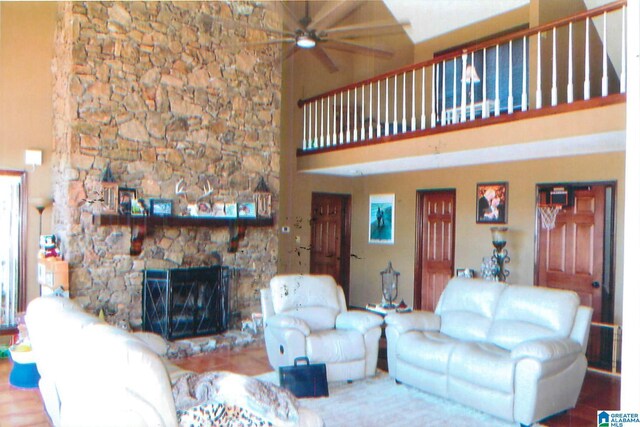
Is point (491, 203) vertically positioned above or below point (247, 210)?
above

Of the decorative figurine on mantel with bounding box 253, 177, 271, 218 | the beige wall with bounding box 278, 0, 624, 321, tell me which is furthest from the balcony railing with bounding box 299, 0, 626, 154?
the decorative figurine on mantel with bounding box 253, 177, 271, 218

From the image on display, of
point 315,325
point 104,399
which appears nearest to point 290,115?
point 315,325

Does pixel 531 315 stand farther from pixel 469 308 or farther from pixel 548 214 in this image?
pixel 548 214

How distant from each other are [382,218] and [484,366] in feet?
14.4

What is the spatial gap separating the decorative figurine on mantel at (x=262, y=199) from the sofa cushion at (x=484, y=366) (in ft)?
10.5

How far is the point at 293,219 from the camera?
743cm

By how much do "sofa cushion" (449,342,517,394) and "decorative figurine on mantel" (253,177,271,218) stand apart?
10.5ft

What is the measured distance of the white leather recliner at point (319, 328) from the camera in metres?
4.16

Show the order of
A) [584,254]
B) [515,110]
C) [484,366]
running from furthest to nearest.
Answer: [584,254] → [515,110] → [484,366]

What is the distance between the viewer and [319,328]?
4.59 metres

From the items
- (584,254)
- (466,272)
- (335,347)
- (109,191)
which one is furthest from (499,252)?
(109,191)

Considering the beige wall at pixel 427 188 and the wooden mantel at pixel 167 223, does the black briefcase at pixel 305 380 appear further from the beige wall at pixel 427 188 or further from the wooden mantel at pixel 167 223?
the beige wall at pixel 427 188

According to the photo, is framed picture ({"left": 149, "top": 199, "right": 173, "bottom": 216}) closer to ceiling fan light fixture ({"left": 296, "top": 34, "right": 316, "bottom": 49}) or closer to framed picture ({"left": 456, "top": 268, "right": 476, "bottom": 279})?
ceiling fan light fixture ({"left": 296, "top": 34, "right": 316, "bottom": 49})

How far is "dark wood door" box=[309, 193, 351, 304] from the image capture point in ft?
25.6
